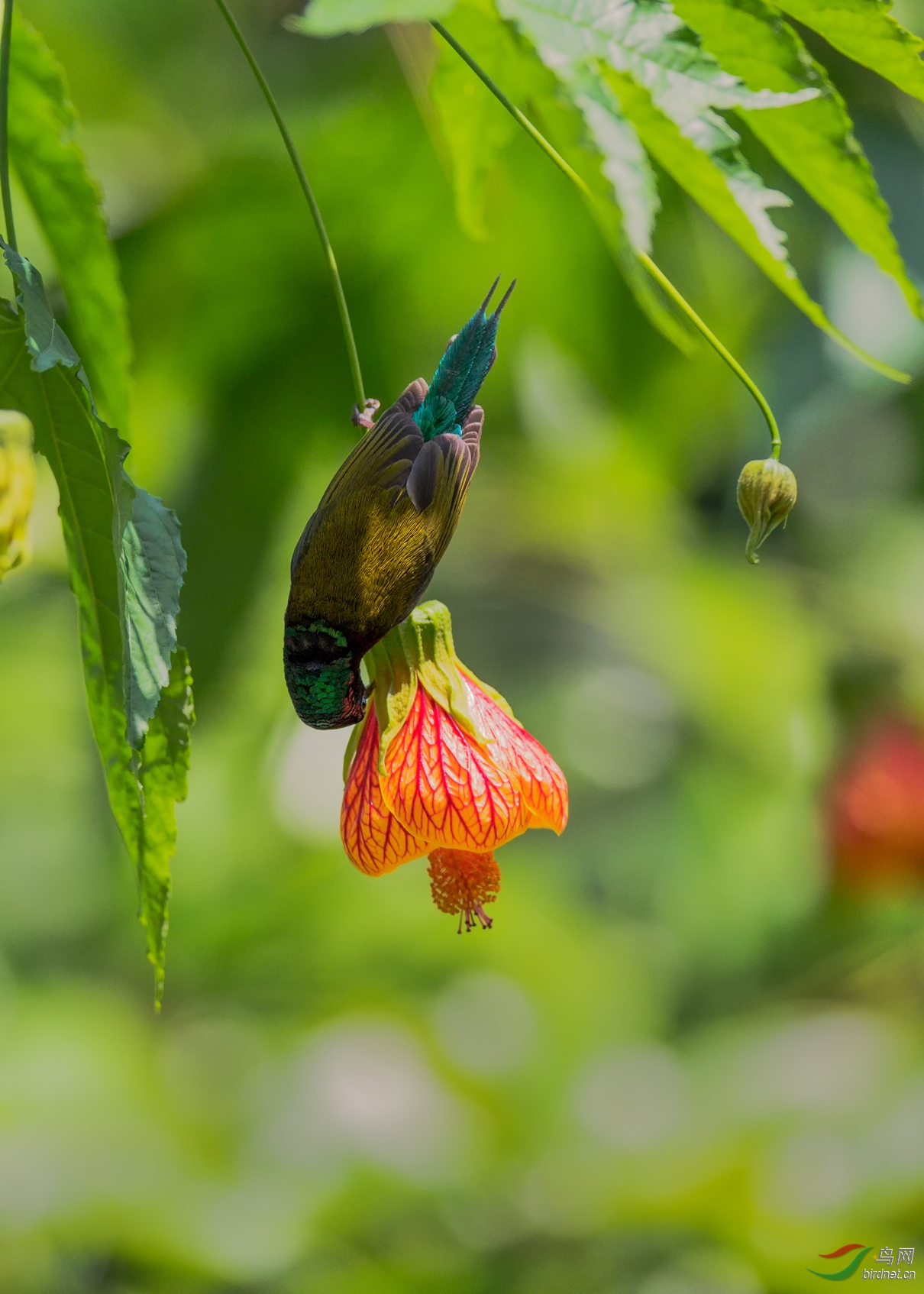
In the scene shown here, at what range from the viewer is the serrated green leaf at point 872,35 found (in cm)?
67

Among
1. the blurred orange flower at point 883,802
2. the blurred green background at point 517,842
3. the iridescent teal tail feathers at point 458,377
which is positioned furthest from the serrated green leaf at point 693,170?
the blurred orange flower at point 883,802

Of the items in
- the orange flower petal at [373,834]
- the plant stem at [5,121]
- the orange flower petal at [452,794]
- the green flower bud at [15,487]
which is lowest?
the orange flower petal at [373,834]

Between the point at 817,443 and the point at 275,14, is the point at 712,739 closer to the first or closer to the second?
the point at 817,443

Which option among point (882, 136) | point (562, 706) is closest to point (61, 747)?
point (562, 706)

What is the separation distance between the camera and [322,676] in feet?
2.57

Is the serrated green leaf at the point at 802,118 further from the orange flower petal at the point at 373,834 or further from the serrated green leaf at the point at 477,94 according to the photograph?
the orange flower petal at the point at 373,834

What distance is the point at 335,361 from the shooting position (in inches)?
57.4

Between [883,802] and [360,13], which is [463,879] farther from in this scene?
[883,802]

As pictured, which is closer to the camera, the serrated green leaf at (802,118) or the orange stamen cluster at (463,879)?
the serrated green leaf at (802,118)

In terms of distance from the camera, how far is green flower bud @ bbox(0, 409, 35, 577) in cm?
85

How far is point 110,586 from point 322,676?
0.15 meters

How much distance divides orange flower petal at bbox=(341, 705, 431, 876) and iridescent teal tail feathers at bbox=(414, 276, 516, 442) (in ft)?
0.71

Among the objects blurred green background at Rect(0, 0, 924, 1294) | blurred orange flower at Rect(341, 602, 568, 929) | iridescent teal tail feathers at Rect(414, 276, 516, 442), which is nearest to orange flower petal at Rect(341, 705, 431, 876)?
blurred orange flower at Rect(341, 602, 568, 929)

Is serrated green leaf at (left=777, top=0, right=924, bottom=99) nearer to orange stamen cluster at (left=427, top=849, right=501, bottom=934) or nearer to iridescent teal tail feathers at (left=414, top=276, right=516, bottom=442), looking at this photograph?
iridescent teal tail feathers at (left=414, top=276, right=516, bottom=442)
